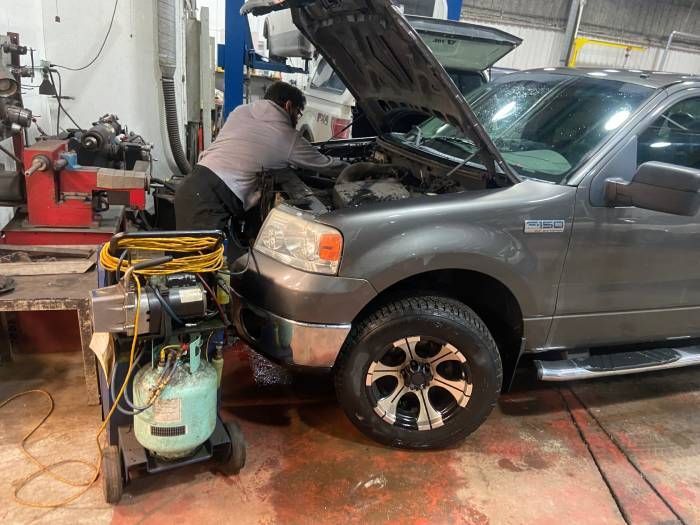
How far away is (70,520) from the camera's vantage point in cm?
200

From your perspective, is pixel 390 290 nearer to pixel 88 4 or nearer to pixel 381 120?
pixel 381 120

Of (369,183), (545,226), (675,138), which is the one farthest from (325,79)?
(545,226)

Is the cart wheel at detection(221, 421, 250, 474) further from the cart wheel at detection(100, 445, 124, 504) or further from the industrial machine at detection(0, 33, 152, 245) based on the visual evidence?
the industrial machine at detection(0, 33, 152, 245)

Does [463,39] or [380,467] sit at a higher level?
[463,39]

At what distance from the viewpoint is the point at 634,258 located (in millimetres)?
2510

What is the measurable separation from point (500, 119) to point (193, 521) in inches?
98.7

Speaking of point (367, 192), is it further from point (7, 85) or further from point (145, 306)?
point (7, 85)

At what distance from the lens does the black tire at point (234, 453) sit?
2.23m

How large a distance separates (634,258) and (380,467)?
154 cm

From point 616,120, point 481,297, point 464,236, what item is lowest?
point 481,297

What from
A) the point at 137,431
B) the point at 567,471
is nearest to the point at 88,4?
the point at 137,431

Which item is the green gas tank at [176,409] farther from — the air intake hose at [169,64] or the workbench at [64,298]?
the air intake hose at [169,64]

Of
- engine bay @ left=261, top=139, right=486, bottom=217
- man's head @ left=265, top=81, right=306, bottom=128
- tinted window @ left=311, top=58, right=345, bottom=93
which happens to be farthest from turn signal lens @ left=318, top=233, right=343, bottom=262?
tinted window @ left=311, top=58, right=345, bottom=93

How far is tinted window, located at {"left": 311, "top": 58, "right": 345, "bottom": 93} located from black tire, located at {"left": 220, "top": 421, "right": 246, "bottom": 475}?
490 cm
